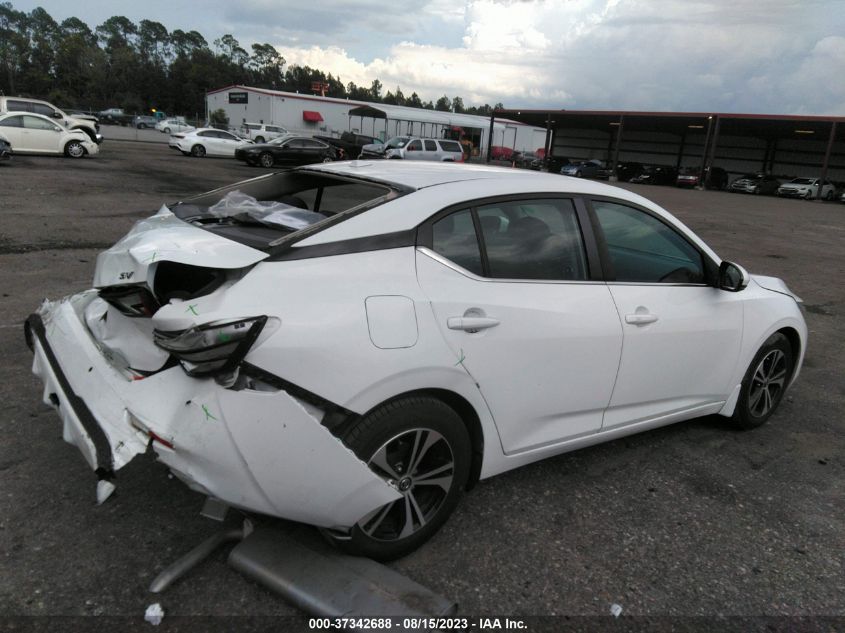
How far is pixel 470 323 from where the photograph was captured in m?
2.51

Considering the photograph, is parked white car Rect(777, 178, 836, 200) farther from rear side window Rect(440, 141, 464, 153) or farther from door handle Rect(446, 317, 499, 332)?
door handle Rect(446, 317, 499, 332)

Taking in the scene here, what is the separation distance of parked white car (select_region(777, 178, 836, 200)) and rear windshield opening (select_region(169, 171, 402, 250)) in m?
44.0

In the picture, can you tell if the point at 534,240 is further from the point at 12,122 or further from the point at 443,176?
the point at 12,122

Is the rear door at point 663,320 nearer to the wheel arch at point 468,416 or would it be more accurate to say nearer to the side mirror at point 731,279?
the side mirror at point 731,279

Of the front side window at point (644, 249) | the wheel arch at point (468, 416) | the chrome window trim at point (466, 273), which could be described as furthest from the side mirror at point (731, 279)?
the wheel arch at point (468, 416)

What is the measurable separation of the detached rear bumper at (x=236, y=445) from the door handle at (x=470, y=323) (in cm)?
66

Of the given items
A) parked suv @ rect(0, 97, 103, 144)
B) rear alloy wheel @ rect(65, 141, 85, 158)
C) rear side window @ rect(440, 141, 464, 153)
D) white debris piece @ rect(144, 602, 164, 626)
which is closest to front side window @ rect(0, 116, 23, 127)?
parked suv @ rect(0, 97, 103, 144)

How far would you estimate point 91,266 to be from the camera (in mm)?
7055

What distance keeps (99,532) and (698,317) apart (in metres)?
3.19

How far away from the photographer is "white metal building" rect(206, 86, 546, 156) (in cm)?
6044

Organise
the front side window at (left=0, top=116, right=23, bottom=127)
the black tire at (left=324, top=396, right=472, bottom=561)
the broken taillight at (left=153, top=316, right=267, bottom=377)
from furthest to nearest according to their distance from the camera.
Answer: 1. the front side window at (left=0, top=116, right=23, bottom=127)
2. the black tire at (left=324, top=396, right=472, bottom=561)
3. the broken taillight at (left=153, top=316, right=267, bottom=377)

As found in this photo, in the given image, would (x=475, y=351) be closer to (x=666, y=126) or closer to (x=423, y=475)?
(x=423, y=475)

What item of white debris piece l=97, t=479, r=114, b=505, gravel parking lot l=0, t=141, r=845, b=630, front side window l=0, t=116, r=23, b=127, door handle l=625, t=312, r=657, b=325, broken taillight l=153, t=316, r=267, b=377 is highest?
front side window l=0, t=116, r=23, b=127

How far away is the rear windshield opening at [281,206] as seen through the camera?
263cm
